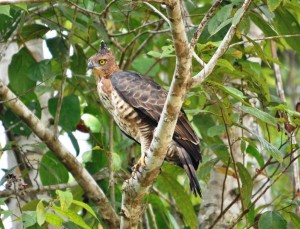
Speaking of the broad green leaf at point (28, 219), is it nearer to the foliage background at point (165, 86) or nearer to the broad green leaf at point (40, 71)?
the foliage background at point (165, 86)

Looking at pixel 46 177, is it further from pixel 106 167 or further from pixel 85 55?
pixel 85 55

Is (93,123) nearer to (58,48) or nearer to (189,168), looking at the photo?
(58,48)

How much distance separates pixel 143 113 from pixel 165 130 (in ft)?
4.08

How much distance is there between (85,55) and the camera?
6.18 metres

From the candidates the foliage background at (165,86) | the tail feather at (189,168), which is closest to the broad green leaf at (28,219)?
the foliage background at (165,86)

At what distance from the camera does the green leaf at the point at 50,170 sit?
5.49 meters

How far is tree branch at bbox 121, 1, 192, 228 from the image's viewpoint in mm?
3393

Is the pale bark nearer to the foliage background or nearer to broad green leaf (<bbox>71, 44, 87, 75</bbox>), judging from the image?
the foliage background

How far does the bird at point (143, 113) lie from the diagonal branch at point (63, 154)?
1.33 ft

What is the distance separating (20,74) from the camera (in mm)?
5805

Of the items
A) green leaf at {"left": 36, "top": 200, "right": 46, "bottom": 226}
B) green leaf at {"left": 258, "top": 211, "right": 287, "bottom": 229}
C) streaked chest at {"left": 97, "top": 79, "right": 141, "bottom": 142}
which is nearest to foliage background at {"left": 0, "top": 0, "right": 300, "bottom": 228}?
green leaf at {"left": 258, "top": 211, "right": 287, "bottom": 229}

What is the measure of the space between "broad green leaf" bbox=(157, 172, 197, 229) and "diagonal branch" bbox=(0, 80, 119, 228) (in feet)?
1.47

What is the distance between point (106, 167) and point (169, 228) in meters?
0.72

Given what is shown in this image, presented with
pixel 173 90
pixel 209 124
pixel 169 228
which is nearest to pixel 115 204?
pixel 169 228
